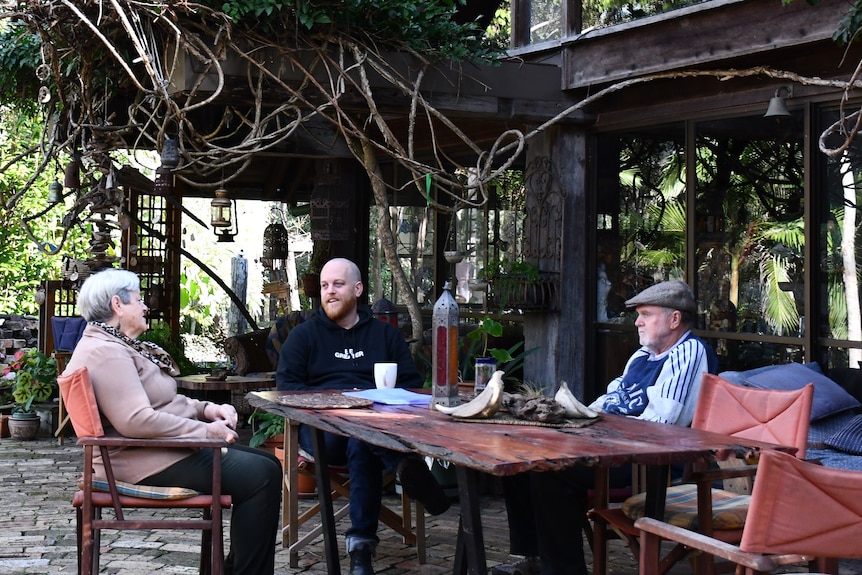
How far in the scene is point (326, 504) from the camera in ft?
14.3

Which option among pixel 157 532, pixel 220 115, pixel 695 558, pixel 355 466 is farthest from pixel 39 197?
pixel 695 558

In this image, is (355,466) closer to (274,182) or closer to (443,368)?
(443,368)

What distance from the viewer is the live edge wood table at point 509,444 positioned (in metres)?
2.89

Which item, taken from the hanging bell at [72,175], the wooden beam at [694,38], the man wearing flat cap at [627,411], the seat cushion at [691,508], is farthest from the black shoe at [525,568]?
the hanging bell at [72,175]

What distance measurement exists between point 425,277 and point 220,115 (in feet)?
6.74

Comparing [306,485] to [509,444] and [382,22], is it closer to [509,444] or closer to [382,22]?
Result: [382,22]

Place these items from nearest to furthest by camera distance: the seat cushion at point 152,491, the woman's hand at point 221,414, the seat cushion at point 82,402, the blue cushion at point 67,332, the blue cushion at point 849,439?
the seat cushion at point 82,402 < the seat cushion at point 152,491 < the woman's hand at point 221,414 < the blue cushion at point 849,439 < the blue cushion at point 67,332

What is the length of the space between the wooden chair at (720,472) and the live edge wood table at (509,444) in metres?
0.10

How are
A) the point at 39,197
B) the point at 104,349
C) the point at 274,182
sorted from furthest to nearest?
the point at 39,197
the point at 274,182
the point at 104,349

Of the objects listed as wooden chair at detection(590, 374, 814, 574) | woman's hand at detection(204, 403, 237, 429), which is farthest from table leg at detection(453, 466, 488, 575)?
woman's hand at detection(204, 403, 237, 429)

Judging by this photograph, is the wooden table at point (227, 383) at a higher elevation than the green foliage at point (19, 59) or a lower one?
lower

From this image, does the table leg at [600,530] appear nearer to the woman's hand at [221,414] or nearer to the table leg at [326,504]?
the table leg at [326,504]

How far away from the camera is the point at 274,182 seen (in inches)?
426

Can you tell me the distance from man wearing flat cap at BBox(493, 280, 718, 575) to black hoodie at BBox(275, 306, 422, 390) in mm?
1015
